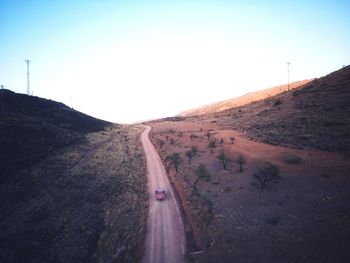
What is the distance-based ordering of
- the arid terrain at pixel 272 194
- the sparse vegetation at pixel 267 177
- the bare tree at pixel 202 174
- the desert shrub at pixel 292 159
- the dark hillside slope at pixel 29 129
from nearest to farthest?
the arid terrain at pixel 272 194
the sparse vegetation at pixel 267 177
the desert shrub at pixel 292 159
the bare tree at pixel 202 174
the dark hillside slope at pixel 29 129

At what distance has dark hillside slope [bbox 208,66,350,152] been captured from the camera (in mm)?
28263

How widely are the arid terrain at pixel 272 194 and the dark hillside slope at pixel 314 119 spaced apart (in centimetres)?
18

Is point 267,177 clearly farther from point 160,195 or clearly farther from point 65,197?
point 65,197

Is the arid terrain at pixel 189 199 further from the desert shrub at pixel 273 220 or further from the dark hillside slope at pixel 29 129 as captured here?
the dark hillside slope at pixel 29 129

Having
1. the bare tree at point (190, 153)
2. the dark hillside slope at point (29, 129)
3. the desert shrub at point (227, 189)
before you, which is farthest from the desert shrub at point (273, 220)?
the dark hillside slope at point (29, 129)

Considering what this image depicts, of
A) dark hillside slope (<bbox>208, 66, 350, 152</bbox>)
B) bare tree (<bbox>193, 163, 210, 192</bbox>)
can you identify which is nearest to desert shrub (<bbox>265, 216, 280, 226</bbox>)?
bare tree (<bbox>193, 163, 210, 192</bbox>)

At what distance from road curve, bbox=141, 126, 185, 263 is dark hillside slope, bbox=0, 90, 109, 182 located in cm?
1582

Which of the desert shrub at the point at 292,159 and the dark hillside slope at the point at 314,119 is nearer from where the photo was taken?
the desert shrub at the point at 292,159

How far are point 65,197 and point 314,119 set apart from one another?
3518 centimetres

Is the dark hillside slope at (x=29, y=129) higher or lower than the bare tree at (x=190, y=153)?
higher

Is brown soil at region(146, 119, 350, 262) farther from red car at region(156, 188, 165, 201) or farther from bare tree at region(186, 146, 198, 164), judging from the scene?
bare tree at region(186, 146, 198, 164)

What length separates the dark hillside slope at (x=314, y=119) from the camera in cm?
2826

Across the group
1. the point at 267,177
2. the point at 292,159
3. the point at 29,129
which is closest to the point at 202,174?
the point at 267,177

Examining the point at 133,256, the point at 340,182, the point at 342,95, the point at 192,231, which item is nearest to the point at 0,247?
the point at 133,256
